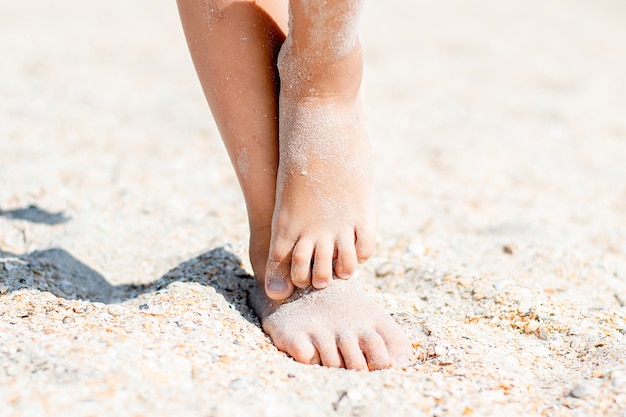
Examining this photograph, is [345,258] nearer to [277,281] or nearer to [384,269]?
[277,281]

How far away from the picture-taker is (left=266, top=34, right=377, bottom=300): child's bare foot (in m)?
1.42

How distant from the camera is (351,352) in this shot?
1399mm

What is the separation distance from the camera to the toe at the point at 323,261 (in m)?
1.47

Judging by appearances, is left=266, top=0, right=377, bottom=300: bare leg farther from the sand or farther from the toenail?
the sand

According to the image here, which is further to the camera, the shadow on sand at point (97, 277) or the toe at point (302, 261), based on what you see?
the shadow on sand at point (97, 277)

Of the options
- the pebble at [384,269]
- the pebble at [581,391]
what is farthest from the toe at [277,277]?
the pebble at [581,391]

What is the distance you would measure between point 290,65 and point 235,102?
154 millimetres

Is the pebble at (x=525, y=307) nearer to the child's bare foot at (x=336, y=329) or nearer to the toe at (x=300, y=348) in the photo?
the child's bare foot at (x=336, y=329)

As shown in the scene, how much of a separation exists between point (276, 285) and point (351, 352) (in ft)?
0.73

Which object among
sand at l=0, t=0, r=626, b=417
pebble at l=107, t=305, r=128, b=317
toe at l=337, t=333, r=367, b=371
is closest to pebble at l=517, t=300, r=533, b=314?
sand at l=0, t=0, r=626, b=417

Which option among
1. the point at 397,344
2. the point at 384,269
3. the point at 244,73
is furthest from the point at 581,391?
the point at 244,73

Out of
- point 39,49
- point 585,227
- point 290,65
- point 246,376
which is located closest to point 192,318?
point 246,376

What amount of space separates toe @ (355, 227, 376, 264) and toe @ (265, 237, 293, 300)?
15cm

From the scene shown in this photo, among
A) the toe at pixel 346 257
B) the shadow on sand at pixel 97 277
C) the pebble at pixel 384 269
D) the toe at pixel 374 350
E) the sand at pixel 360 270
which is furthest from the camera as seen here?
the pebble at pixel 384 269
